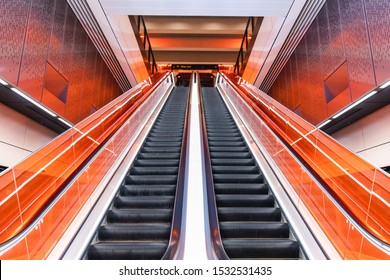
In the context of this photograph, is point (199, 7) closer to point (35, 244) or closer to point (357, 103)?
point (357, 103)

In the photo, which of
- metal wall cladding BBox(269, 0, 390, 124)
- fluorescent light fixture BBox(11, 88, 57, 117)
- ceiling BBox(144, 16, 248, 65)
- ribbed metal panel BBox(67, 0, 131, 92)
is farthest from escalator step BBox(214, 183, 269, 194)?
ceiling BBox(144, 16, 248, 65)

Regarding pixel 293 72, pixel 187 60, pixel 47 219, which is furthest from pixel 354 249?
pixel 187 60

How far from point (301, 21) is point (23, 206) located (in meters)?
7.61

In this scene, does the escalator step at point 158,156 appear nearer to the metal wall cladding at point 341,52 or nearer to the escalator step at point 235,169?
the escalator step at point 235,169

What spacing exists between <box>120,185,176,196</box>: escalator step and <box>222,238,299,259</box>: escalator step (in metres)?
1.20

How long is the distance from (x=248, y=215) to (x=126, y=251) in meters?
1.36

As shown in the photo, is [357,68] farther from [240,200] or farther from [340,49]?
[240,200]

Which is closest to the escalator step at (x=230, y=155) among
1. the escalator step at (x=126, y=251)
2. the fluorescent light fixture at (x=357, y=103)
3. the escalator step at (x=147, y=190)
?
the escalator step at (x=147, y=190)

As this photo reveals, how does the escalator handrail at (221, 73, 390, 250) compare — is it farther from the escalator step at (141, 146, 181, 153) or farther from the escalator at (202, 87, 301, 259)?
the escalator step at (141, 146, 181, 153)

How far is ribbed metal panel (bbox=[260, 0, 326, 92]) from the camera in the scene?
692cm

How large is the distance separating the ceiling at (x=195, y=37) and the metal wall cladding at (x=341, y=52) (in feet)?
19.7

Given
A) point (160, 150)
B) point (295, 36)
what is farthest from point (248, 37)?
point (160, 150)

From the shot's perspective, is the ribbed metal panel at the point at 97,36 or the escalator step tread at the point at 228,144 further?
the ribbed metal panel at the point at 97,36

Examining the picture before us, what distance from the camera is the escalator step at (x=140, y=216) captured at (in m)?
3.15
